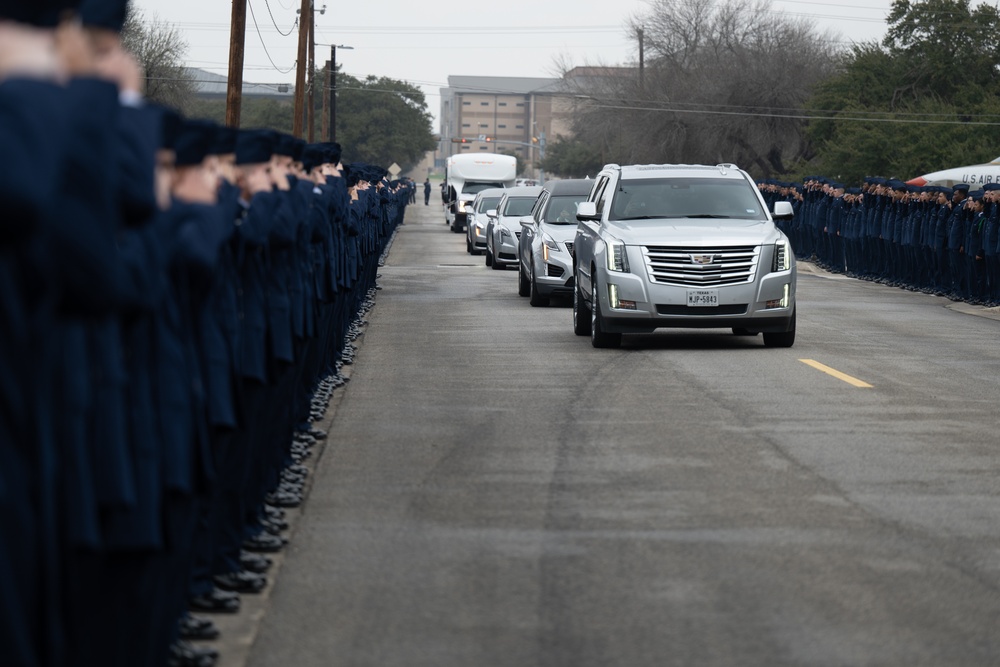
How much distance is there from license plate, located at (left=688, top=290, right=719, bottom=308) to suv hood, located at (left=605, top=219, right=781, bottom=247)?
1.57 ft

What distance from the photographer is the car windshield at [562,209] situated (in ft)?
80.6

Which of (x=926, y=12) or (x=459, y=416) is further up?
(x=926, y=12)

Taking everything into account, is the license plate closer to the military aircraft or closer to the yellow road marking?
the yellow road marking

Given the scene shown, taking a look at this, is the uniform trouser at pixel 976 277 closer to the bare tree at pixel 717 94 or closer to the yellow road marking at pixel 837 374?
the yellow road marking at pixel 837 374

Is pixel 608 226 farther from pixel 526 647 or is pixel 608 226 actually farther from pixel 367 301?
pixel 526 647

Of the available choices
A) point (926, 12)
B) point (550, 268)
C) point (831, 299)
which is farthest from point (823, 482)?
point (926, 12)

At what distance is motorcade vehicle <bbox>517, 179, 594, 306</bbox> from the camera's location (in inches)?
917

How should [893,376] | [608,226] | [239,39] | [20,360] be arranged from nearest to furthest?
[20,360] → [893,376] → [608,226] → [239,39]

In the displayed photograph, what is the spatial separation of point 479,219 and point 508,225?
8961 millimetres

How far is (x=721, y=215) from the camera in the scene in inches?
726

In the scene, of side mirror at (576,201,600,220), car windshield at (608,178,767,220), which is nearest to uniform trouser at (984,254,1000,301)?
car windshield at (608,178,767,220)

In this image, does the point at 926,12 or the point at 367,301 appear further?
the point at 926,12

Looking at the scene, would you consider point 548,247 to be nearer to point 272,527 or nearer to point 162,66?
point 272,527

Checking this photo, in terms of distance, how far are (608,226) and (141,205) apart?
1431 cm
